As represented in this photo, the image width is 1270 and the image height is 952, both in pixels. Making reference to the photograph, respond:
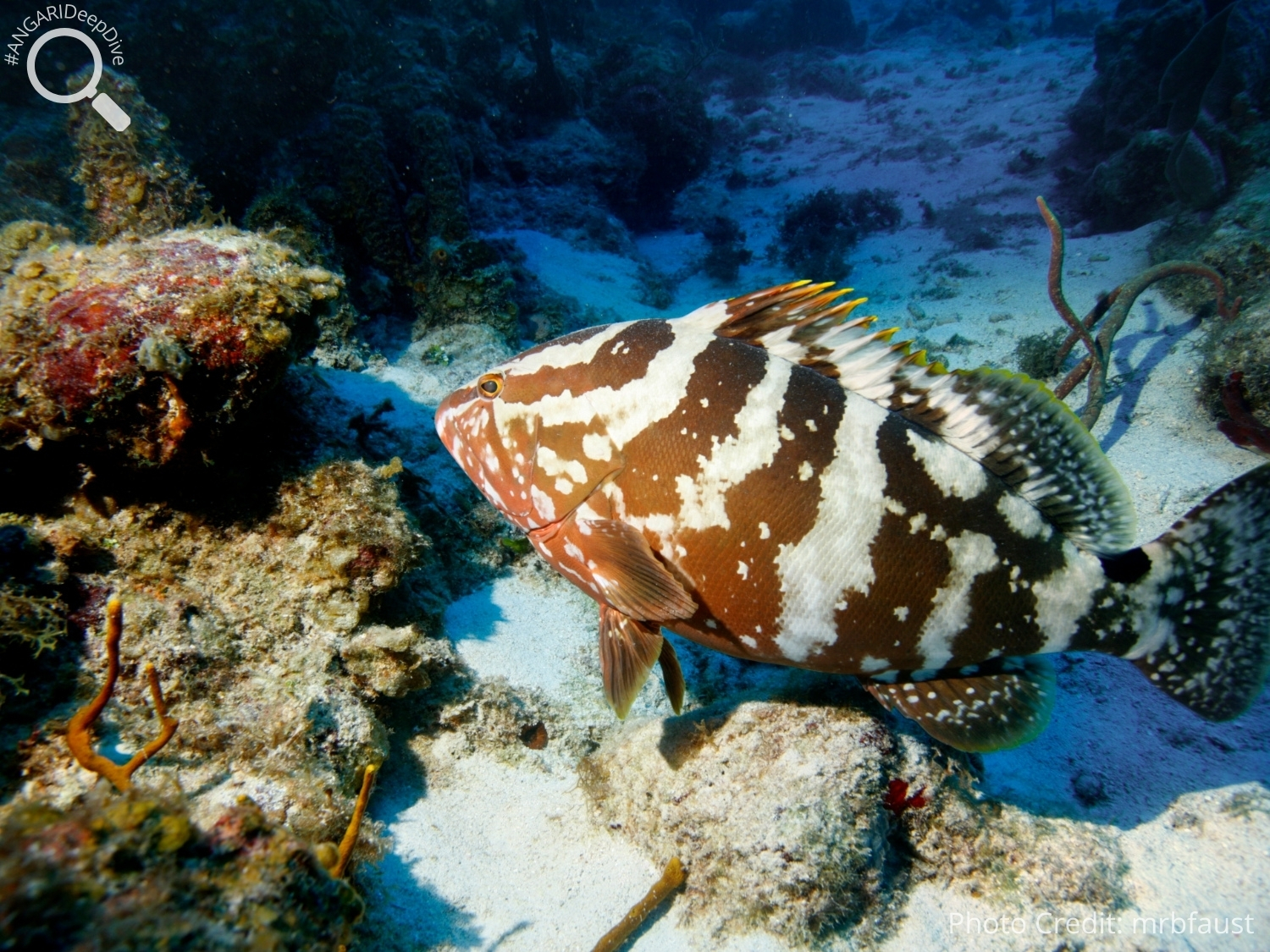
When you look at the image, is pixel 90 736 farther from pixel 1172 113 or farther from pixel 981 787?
pixel 1172 113

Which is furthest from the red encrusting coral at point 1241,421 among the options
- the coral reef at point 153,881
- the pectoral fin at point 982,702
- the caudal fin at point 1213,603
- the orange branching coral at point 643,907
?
the coral reef at point 153,881

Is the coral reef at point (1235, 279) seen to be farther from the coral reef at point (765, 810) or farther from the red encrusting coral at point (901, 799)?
the coral reef at point (765, 810)

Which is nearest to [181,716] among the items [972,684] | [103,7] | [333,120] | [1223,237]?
[972,684]

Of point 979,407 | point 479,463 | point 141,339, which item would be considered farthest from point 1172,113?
point 141,339

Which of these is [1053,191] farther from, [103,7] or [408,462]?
[103,7]

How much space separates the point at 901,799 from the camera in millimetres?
2600

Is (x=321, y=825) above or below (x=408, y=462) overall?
below

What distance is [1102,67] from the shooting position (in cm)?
1222

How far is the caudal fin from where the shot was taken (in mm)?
2402

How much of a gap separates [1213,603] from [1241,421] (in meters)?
3.02

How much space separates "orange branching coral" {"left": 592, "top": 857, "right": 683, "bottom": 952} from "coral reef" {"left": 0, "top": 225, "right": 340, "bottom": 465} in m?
2.95

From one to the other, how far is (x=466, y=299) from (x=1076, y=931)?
6.33 meters

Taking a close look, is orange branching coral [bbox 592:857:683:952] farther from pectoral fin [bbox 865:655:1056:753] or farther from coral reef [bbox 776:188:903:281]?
coral reef [bbox 776:188:903:281]

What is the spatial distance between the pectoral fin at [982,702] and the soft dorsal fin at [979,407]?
676 mm
